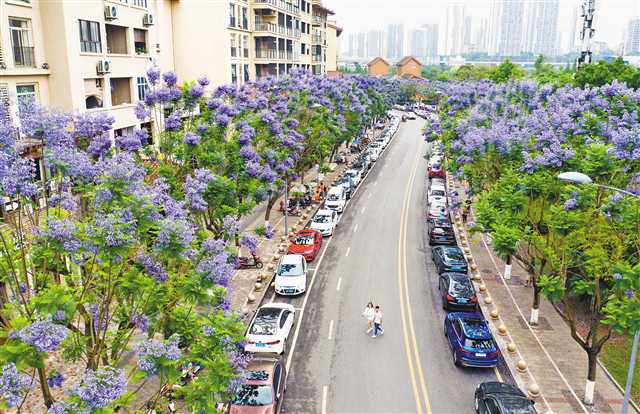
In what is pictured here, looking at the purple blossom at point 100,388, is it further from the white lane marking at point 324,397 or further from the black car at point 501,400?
the black car at point 501,400

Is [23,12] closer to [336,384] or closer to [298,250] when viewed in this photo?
[298,250]

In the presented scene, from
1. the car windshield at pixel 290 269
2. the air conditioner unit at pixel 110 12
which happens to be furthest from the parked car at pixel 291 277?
the air conditioner unit at pixel 110 12

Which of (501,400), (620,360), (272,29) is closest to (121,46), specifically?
(272,29)

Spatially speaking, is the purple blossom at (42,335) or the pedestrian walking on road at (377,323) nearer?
the purple blossom at (42,335)

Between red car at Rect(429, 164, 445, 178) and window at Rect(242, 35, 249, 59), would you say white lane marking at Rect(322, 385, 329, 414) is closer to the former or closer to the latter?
red car at Rect(429, 164, 445, 178)

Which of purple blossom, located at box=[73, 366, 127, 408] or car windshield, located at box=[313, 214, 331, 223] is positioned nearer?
purple blossom, located at box=[73, 366, 127, 408]

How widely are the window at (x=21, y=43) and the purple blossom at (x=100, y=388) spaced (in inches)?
823

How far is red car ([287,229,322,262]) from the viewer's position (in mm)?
28212

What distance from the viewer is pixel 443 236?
31.0 meters

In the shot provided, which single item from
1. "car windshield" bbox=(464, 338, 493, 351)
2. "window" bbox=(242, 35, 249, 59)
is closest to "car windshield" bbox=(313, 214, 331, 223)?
"car windshield" bbox=(464, 338, 493, 351)

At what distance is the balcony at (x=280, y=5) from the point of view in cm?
5247

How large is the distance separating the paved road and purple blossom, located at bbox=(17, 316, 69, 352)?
930 centimetres

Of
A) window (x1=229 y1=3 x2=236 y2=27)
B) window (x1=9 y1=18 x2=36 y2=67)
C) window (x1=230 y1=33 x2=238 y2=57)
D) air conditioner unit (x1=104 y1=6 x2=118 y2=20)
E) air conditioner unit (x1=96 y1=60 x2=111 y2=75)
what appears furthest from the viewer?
window (x1=230 y1=33 x2=238 y2=57)

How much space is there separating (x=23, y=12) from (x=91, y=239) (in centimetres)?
2013
